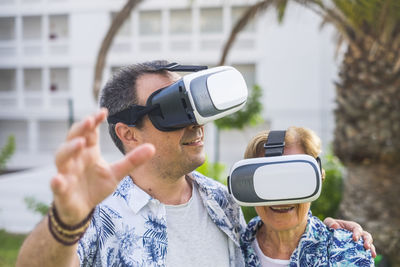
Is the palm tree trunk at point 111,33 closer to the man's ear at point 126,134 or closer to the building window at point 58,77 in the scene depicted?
the man's ear at point 126,134

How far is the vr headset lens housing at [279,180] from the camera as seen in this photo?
1602 millimetres

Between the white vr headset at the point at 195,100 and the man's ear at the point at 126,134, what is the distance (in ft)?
0.17

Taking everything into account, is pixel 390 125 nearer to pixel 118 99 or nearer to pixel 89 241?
pixel 118 99

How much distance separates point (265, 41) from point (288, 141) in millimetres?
17924

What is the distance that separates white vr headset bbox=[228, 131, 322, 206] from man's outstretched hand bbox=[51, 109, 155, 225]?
0.58 meters

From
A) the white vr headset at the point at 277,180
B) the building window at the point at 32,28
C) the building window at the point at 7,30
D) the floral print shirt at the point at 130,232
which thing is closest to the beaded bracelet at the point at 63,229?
the floral print shirt at the point at 130,232

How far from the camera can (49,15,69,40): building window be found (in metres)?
21.6

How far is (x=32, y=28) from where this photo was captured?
2225 centimetres

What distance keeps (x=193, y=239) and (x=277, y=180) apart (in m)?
0.39

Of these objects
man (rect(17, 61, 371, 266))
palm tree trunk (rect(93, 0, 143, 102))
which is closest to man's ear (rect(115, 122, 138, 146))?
man (rect(17, 61, 371, 266))

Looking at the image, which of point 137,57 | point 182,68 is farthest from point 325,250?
point 137,57

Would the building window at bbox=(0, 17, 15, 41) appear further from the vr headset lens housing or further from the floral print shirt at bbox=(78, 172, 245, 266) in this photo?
the vr headset lens housing

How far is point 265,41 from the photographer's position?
19.2 m

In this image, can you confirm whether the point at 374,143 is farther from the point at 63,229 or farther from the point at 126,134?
the point at 63,229
